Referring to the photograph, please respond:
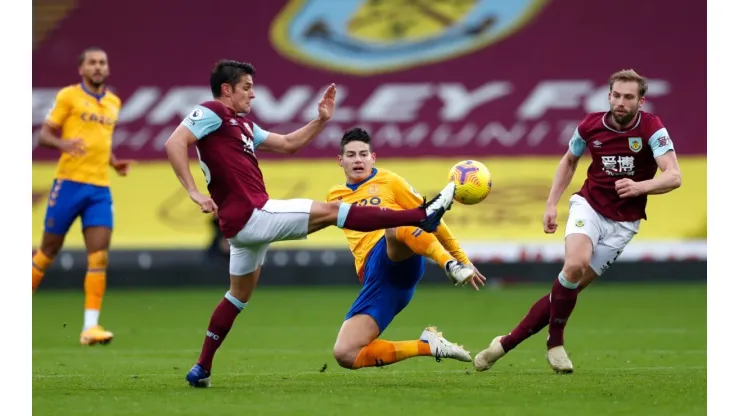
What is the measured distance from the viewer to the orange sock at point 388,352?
776cm

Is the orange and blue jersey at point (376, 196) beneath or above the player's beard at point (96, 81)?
beneath

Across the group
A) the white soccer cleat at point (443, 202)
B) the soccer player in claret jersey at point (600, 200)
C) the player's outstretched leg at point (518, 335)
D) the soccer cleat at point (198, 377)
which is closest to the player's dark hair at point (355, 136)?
the white soccer cleat at point (443, 202)

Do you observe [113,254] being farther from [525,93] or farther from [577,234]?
[577,234]

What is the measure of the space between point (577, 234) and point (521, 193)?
1213 centimetres

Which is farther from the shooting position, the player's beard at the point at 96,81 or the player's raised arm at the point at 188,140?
the player's beard at the point at 96,81

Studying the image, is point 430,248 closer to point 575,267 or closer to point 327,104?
point 575,267

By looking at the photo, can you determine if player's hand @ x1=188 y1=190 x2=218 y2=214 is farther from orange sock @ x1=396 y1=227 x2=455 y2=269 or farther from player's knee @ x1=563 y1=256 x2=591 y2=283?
player's knee @ x1=563 y1=256 x2=591 y2=283

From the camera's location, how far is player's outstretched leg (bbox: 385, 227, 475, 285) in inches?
283

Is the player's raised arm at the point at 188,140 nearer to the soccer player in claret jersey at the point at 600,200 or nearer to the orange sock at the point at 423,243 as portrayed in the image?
the orange sock at the point at 423,243

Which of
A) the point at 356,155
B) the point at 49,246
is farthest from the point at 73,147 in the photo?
the point at 356,155

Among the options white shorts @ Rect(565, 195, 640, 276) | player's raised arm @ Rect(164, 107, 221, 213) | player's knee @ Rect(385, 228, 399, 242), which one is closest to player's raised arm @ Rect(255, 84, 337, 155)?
player's raised arm @ Rect(164, 107, 221, 213)

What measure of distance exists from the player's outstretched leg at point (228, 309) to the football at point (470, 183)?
1.35 meters

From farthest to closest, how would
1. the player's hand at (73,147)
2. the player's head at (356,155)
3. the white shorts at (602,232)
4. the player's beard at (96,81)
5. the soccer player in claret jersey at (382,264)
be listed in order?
the player's beard at (96,81), the player's hand at (73,147), the player's head at (356,155), the white shorts at (602,232), the soccer player in claret jersey at (382,264)

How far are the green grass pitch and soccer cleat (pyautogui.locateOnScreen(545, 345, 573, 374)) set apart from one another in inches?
4.1
